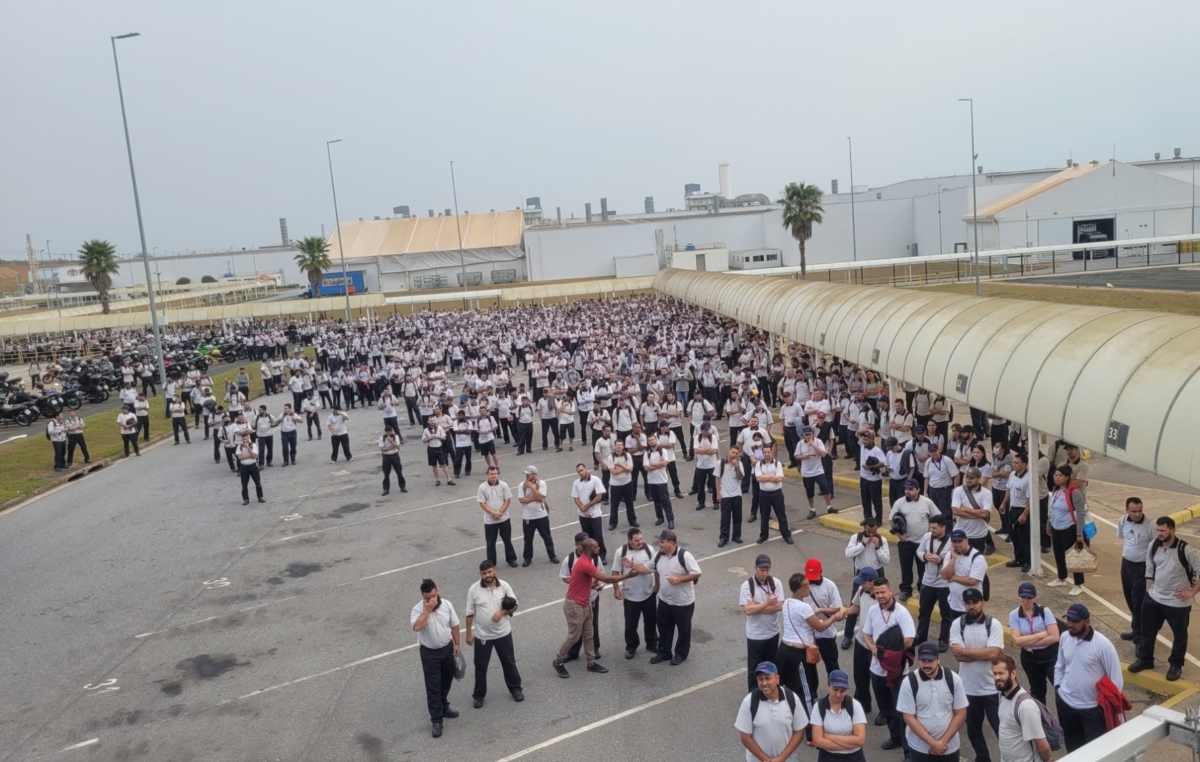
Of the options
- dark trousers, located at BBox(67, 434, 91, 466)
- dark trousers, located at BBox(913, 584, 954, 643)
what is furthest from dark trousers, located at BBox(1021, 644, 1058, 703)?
dark trousers, located at BBox(67, 434, 91, 466)

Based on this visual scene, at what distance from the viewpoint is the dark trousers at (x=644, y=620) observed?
32.9 ft

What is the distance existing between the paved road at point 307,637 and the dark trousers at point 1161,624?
0.47 m

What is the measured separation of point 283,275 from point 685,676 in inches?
4677

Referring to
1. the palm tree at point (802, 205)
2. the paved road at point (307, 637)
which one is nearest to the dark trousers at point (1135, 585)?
the paved road at point (307, 637)

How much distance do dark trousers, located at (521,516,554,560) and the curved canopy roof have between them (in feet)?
21.5

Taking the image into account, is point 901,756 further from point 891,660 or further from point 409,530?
point 409,530

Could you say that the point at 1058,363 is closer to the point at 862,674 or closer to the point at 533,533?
the point at 862,674

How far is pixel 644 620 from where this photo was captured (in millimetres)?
10016

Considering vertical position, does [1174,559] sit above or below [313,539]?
above

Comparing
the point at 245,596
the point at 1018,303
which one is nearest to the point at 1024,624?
the point at 1018,303

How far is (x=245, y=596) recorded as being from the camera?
13258 mm

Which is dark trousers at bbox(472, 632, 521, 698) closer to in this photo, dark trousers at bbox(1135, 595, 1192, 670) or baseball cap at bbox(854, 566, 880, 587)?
baseball cap at bbox(854, 566, 880, 587)

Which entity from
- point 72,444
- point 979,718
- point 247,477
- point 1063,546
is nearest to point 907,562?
point 1063,546

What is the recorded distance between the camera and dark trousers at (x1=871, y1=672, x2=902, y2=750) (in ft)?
25.6
